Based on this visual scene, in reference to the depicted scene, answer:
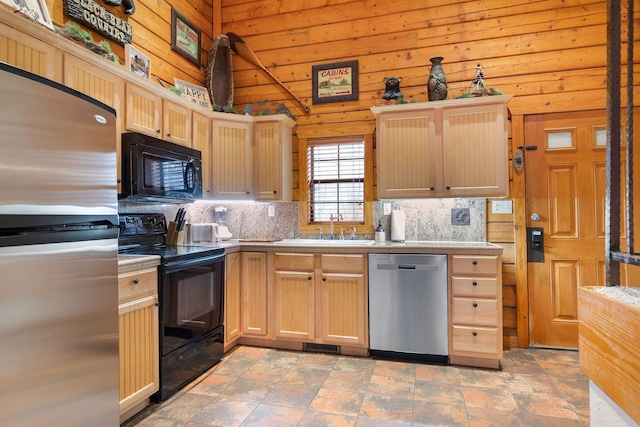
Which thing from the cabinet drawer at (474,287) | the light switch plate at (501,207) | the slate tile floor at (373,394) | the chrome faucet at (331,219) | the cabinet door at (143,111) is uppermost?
the cabinet door at (143,111)

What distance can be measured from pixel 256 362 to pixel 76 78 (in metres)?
2.33

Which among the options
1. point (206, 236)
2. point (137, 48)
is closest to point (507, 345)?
point (206, 236)

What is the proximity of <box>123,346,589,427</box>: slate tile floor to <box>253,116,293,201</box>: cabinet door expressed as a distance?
1.53 m

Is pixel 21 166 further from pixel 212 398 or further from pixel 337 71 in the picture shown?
pixel 337 71

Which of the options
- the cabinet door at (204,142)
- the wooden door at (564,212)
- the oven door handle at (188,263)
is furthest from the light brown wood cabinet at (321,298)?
the wooden door at (564,212)

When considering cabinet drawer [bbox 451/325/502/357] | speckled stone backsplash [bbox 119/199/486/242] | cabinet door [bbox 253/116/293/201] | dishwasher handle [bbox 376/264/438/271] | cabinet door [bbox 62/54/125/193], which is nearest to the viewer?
cabinet door [bbox 62/54/125/193]

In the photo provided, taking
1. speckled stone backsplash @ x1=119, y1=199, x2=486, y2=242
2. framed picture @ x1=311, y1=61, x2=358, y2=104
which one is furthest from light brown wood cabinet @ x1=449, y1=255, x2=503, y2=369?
framed picture @ x1=311, y1=61, x2=358, y2=104

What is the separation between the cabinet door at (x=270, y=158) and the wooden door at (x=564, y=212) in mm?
2251

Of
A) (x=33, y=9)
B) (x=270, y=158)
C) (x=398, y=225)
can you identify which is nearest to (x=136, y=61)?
(x=33, y=9)

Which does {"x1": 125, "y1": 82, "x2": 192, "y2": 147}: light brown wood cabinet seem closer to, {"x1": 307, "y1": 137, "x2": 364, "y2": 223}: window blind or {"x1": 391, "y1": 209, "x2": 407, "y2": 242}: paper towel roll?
{"x1": 307, "y1": 137, "x2": 364, "y2": 223}: window blind

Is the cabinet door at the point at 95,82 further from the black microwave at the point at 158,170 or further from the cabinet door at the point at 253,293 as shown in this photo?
the cabinet door at the point at 253,293

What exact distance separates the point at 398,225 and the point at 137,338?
230 centimetres

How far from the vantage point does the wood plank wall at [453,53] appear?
10.4ft

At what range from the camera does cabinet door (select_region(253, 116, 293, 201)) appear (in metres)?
3.54
